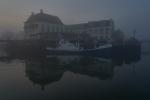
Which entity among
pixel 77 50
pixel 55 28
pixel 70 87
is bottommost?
pixel 70 87

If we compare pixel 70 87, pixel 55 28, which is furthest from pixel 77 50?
pixel 70 87

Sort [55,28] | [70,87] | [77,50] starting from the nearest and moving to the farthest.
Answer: [70,87] < [77,50] < [55,28]

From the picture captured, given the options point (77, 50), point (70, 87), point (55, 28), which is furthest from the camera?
point (55, 28)

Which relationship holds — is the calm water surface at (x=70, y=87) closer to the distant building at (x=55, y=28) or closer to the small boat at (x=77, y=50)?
the small boat at (x=77, y=50)

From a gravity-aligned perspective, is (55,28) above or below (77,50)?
above

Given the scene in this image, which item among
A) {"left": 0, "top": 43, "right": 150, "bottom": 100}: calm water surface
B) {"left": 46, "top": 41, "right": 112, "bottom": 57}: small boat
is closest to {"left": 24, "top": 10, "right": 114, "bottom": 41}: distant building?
{"left": 46, "top": 41, "right": 112, "bottom": 57}: small boat

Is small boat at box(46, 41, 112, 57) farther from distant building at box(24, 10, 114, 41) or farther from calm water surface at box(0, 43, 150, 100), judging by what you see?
calm water surface at box(0, 43, 150, 100)

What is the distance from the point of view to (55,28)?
33.3 m

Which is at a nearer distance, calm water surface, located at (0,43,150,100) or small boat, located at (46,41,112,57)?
calm water surface, located at (0,43,150,100)

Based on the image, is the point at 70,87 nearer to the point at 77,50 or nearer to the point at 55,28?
the point at 77,50

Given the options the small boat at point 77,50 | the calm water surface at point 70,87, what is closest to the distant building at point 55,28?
the small boat at point 77,50

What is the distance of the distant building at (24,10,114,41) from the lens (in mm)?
26534

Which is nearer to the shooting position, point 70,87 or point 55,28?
point 70,87

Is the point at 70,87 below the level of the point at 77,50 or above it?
below
